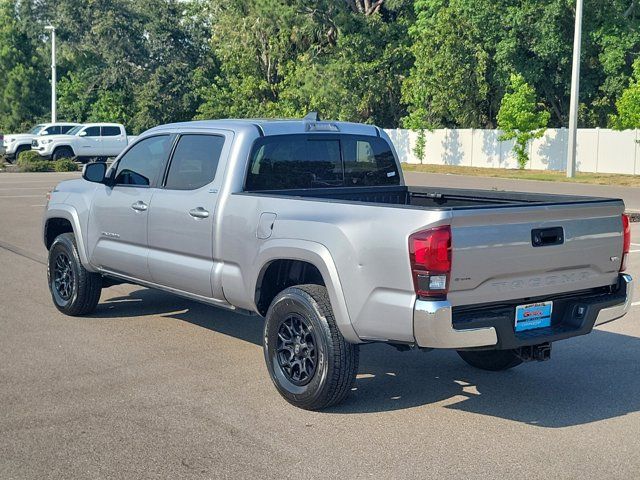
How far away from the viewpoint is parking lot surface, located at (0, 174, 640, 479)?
499 centimetres

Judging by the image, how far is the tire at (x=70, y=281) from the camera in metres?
8.62

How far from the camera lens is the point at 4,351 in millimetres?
7414

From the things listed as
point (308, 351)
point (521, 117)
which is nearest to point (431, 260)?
point (308, 351)

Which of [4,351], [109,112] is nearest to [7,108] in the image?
[109,112]

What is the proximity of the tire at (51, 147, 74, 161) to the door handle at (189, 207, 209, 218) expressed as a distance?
34.8m

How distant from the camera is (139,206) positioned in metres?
7.76

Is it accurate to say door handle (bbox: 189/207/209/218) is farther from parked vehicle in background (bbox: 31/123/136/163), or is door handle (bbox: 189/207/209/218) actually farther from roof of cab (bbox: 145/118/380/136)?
parked vehicle in background (bbox: 31/123/136/163)

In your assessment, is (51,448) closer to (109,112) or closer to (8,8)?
(109,112)

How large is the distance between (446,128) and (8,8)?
38.7 m

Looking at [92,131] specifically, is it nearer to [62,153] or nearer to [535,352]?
[62,153]

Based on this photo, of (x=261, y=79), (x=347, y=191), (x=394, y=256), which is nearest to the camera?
(x=394, y=256)

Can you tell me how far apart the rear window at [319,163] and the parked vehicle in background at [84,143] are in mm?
34344

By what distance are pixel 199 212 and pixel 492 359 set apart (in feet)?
8.29

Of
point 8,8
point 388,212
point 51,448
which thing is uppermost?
point 8,8
